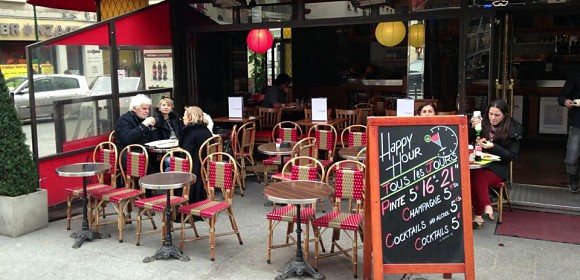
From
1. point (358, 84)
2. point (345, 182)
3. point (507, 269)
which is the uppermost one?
point (358, 84)

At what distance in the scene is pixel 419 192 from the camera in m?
3.95

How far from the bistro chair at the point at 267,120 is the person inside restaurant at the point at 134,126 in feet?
10.0

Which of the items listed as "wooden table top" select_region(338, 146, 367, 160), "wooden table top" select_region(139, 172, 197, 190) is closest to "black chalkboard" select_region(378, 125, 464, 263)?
"wooden table top" select_region(139, 172, 197, 190)

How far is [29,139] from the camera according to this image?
6395 mm

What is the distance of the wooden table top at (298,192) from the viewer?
439 cm

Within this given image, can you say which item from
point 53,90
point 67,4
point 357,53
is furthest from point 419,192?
point 357,53

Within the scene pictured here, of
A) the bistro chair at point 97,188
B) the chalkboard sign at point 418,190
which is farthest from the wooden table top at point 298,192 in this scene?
the bistro chair at point 97,188

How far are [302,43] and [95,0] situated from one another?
626 cm

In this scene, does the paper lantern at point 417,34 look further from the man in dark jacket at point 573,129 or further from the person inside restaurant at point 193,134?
the person inside restaurant at point 193,134

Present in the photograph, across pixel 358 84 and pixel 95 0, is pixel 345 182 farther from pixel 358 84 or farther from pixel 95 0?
pixel 358 84

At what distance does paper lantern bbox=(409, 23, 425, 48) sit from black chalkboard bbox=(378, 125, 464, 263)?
20.4 feet

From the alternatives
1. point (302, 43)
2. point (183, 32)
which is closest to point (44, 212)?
point (183, 32)

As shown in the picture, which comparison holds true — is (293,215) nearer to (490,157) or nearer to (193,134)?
(193,134)

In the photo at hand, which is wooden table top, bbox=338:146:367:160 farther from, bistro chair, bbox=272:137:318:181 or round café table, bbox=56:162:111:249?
round café table, bbox=56:162:111:249
